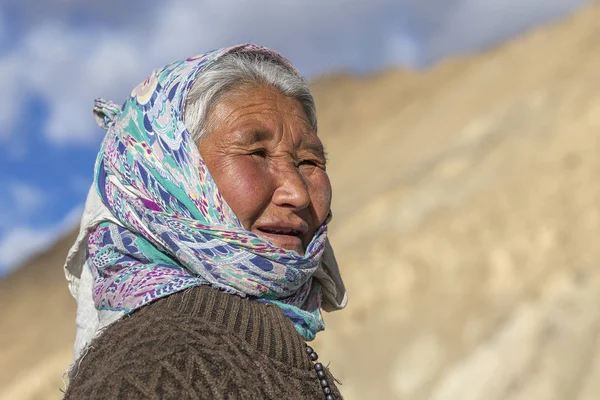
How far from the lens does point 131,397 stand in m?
1.44

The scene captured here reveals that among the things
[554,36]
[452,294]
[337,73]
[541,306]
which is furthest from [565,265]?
[337,73]

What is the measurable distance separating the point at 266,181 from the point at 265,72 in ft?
1.12

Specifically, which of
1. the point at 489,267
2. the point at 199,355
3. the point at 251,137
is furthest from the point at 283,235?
the point at 489,267

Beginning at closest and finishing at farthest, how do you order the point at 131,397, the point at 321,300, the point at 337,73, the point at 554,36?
1. the point at 131,397
2. the point at 321,300
3. the point at 554,36
4. the point at 337,73

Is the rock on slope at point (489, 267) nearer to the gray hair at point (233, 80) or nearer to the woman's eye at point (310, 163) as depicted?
the woman's eye at point (310, 163)

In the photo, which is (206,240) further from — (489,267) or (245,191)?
(489,267)

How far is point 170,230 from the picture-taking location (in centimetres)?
177

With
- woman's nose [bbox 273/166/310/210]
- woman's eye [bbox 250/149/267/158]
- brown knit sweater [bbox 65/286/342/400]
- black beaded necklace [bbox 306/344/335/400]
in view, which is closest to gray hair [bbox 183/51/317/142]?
woman's eye [bbox 250/149/267/158]

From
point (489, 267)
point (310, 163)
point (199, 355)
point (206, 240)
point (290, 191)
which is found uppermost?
point (489, 267)

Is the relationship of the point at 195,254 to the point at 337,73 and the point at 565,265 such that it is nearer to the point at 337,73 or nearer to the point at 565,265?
Answer: the point at 565,265

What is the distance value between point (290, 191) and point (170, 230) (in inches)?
14.7

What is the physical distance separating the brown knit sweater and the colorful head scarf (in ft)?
0.16

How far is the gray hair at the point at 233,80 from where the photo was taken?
6.54 feet

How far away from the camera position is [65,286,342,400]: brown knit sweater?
1466 mm
